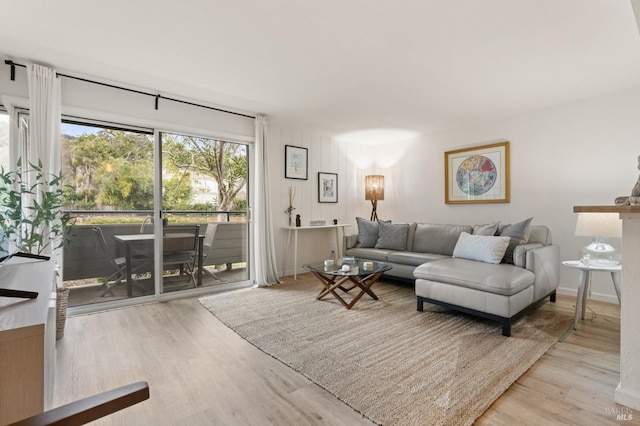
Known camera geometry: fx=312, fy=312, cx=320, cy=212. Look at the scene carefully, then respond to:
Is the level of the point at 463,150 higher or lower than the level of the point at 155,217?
higher

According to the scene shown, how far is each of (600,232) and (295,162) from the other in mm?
3735

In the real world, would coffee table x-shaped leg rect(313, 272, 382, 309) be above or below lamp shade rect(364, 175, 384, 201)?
below

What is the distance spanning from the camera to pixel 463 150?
15.3ft

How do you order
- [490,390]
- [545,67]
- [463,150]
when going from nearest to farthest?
[490,390] < [545,67] < [463,150]

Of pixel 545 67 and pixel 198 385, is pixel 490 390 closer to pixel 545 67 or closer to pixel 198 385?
pixel 198 385

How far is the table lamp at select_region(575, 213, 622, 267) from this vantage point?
2.62m

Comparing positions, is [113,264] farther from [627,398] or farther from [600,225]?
[600,225]

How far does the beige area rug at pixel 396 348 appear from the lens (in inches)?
67.2

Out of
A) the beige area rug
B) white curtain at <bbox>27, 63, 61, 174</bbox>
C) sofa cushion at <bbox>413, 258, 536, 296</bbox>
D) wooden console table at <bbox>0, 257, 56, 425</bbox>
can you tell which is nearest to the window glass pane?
white curtain at <bbox>27, 63, 61, 174</bbox>

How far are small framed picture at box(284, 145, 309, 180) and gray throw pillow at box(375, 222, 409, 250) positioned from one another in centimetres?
152

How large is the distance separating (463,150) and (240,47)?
3.55 metres

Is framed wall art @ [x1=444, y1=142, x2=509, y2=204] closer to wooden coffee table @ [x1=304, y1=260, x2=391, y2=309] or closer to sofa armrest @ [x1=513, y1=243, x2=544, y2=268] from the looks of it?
sofa armrest @ [x1=513, y1=243, x2=544, y2=268]

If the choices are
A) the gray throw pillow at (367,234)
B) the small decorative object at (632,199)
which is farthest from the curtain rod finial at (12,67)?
the small decorative object at (632,199)

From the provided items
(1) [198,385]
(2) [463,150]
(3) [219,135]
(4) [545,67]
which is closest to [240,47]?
(3) [219,135]
